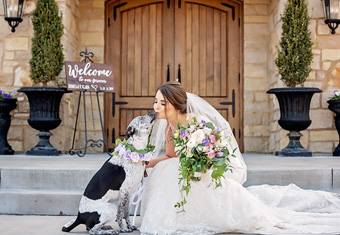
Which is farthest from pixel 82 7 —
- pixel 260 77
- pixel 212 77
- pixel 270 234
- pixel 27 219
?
pixel 270 234

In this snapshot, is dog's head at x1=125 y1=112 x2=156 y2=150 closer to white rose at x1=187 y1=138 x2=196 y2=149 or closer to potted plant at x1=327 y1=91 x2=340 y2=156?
white rose at x1=187 y1=138 x2=196 y2=149

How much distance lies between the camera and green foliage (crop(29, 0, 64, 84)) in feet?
17.8

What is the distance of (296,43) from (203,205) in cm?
334

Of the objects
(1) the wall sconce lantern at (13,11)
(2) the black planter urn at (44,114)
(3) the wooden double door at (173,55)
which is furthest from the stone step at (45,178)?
(3) the wooden double door at (173,55)

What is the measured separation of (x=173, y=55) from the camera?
6543 mm

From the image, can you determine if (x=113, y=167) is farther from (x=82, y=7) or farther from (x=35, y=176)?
(x=82, y=7)

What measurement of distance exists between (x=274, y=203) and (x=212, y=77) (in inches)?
140

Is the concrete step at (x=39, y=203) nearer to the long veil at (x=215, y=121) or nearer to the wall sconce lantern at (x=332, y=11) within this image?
the long veil at (x=215, y=121)

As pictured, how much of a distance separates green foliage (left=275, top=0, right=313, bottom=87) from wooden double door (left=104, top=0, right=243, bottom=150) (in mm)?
1148

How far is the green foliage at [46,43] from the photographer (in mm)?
5434

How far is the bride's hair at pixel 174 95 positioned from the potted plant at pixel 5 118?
3262 millimetres

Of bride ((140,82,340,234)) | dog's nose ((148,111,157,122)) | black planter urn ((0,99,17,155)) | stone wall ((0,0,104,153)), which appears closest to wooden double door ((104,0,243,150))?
stone wall ((0,0,104,153))

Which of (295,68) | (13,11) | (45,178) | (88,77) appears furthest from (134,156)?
(13,11)

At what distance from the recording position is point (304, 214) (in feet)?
9.95
